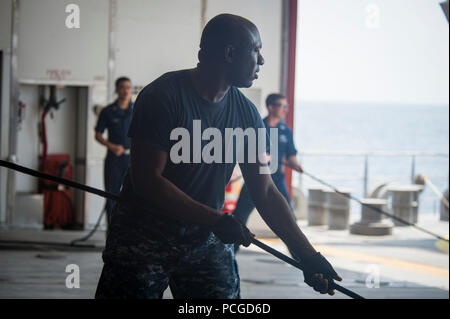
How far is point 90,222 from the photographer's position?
6.31m

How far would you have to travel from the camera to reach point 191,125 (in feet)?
5.52

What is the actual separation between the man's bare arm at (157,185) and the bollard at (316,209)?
5.64 metres

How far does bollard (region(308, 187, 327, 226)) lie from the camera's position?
721cm

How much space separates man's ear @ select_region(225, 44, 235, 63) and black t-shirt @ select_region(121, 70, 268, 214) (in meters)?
0.11

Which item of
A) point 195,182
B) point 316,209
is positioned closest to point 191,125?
point 195,182

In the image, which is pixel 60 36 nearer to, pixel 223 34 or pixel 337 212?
pixel 223 34

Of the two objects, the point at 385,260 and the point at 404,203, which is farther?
the point at 404,203

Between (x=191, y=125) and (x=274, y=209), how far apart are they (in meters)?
0.32

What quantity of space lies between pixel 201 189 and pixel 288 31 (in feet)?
4.93

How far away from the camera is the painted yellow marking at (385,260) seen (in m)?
5.09

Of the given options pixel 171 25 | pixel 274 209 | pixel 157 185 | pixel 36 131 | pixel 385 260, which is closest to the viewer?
pixel 157 185

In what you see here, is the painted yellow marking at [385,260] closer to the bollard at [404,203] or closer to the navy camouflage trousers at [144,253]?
the bollard at [404,203]

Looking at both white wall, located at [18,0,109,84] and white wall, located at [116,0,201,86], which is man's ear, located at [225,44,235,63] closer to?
white wall, located at [116,0,201,86]

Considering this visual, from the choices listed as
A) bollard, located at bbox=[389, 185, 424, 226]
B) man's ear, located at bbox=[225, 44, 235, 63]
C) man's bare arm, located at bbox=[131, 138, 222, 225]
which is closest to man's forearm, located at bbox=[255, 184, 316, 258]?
man's bare arm, located at bbox=[131, 138, 222, 225]
